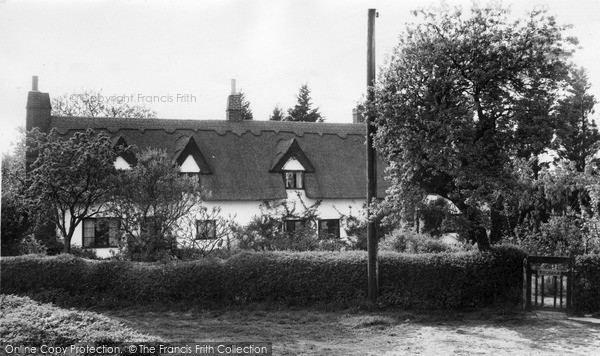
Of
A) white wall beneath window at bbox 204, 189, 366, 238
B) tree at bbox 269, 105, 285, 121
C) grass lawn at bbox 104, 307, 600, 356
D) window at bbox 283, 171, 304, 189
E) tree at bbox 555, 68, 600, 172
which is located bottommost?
grass lawn at bbox 104, 307, 600, 356

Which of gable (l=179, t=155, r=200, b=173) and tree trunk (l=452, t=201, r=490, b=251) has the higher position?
gable (l=179, t=155, r=200, b=173)

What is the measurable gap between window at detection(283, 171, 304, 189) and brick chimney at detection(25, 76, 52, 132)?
11877mm

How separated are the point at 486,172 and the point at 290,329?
5694 millimetres

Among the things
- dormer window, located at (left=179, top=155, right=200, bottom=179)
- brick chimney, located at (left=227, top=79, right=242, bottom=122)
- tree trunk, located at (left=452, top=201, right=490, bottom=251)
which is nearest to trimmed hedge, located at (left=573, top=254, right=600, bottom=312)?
tree trunk, located at (left=452, top=201, right=490, bottom=251)

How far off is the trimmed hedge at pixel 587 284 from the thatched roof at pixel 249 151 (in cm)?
1542

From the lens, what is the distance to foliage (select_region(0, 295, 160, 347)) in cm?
854

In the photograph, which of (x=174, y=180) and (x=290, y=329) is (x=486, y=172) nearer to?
(x=290, y=329)

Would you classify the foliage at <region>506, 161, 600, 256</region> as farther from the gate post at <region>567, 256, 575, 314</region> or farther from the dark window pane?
the dark window pane

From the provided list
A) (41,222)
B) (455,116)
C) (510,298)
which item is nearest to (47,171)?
(41,222)

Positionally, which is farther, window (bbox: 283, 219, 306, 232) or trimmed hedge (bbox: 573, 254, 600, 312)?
window (bbox: 283, 219, 306, 232)

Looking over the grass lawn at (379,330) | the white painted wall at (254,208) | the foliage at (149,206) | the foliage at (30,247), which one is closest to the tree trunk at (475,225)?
the grass lawn at (379,330)

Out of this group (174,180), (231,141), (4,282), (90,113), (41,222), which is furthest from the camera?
(90,113)

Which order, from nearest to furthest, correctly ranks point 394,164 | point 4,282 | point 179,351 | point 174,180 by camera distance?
point 179,351
point 394,164
point 4,282
point 174,180

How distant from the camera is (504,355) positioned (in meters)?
10.6
